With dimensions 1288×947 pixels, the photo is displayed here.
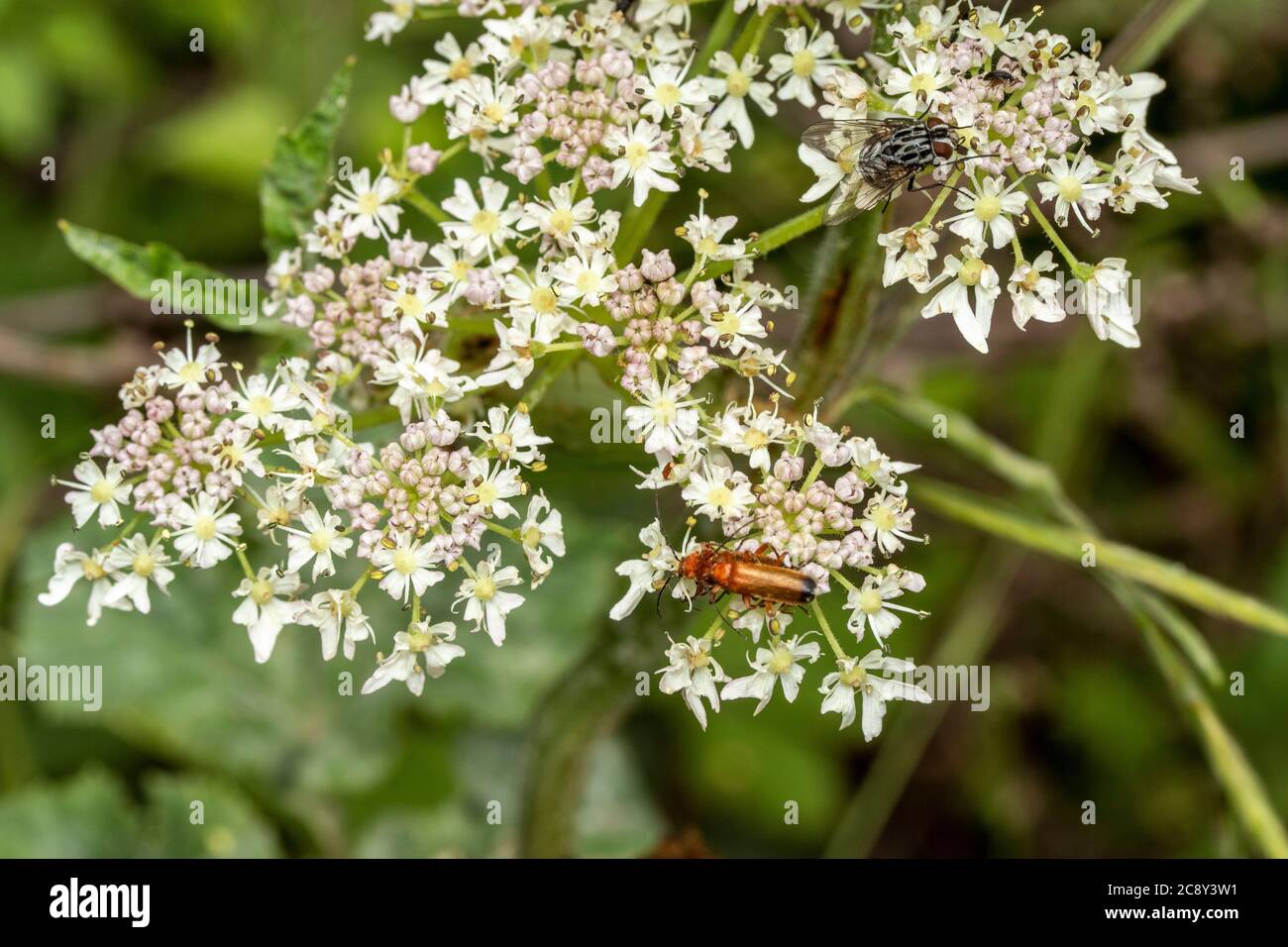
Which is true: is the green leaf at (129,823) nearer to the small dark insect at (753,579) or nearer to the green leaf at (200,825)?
the green leaf at (200,825)

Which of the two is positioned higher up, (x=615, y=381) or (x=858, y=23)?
(x=858, y=23)

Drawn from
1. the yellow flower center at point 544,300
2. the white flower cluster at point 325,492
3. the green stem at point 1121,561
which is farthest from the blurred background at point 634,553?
the yellow flower center at point 544,300

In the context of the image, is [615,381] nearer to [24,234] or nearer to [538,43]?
[538,43]

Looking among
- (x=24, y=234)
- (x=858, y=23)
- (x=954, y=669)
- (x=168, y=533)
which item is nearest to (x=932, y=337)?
(x=954, y=669)

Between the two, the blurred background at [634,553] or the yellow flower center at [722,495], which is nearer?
the yellow flower center at [722,495]
